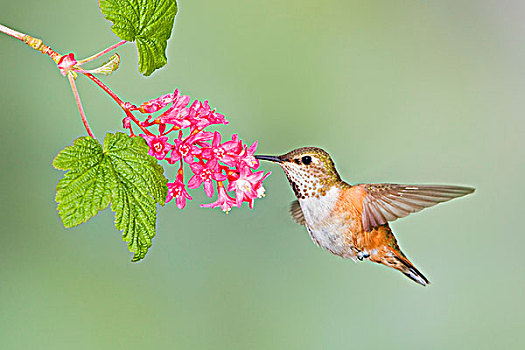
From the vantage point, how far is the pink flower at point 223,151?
0.77 metres

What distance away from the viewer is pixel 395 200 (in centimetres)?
102

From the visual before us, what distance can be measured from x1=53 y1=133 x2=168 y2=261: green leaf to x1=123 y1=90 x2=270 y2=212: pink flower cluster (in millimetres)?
41

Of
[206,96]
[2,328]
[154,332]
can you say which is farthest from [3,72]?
[154,332]

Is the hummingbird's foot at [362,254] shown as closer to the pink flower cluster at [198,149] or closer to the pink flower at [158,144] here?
the pink flower cluster at [198,149]

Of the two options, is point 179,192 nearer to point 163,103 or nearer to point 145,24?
point 163,103

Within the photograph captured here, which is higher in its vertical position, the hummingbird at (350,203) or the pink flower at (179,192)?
the hummingbird at (350,203)

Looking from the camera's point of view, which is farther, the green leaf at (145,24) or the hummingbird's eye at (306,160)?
the hummingbird's eye at (306,160)

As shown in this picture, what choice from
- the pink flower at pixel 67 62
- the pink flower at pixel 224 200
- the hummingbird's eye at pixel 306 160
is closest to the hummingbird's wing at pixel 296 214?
the hummingbird's eye at pixel 306 160

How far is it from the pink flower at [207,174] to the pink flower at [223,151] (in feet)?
0.03

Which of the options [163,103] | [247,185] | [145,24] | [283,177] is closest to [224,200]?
[247,185]

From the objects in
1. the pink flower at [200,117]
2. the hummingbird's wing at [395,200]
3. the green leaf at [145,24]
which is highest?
the green leaf at [145,24]

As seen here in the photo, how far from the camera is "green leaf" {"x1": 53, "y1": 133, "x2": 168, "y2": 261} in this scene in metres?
0.68

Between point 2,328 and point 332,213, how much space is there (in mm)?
1371

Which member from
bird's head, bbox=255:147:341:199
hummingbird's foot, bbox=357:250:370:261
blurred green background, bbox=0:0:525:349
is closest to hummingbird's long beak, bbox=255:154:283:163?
bird's head, bbox=255:147:341:199
